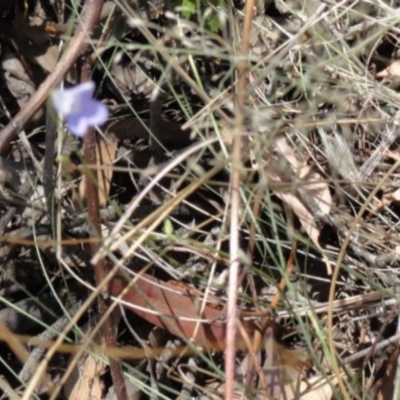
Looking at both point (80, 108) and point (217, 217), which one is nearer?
point (80, 108)

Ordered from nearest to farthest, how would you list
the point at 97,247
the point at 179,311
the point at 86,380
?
the point at 97,247
the point at 179,311
the point at 86,380

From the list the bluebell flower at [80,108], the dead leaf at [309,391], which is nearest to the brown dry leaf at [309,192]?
the dead leaf at [309,391]

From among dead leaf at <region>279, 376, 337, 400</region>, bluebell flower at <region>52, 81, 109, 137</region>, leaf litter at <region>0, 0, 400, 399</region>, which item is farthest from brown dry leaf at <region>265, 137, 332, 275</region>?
bluebell flower at <region>52, 81, 109, 137</region>

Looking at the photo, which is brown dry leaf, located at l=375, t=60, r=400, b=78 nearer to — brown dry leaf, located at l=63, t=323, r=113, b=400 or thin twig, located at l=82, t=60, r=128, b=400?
thin twig, located at l=82, t=60, r=128, b=400

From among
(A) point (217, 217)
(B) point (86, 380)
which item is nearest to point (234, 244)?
(A) point (217, 217)

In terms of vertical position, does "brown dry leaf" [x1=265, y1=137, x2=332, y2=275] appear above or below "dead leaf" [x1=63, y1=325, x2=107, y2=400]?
above

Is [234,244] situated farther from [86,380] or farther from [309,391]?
[86,380]
